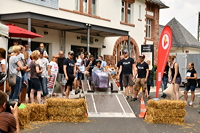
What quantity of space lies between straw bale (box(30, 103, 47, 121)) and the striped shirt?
4539 millimetres

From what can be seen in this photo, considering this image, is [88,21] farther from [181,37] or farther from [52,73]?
[181,37]

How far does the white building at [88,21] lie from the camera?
18.3 meters

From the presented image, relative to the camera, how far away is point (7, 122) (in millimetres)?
3984

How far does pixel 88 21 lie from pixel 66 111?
15587mm

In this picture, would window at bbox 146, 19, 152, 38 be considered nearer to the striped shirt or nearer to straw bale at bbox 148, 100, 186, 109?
straw bale at bbox 148, 100, 186, 109

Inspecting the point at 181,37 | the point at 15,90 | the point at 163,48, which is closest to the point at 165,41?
the point at 163,48

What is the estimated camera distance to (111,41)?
2742 centimetres

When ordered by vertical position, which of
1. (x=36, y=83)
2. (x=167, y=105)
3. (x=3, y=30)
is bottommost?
(x=167, y=105)

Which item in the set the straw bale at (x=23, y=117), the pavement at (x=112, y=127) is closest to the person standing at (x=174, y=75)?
the pavement at (x=112, y=127)

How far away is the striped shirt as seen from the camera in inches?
156

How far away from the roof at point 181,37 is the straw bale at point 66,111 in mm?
34863

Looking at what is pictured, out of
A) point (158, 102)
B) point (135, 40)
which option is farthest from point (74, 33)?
point (158, 102)

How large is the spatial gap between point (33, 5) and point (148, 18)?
15344 millimetres

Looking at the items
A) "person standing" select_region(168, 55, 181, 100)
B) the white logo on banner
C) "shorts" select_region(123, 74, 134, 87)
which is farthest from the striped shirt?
"shorts" select_region(123, 74, 134, 87)
